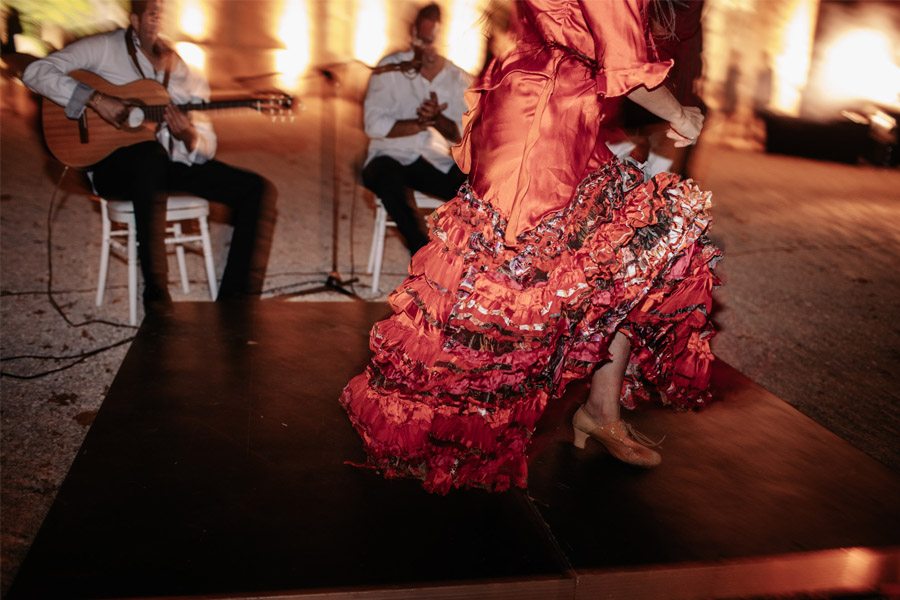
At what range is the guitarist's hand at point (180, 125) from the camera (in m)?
3.62

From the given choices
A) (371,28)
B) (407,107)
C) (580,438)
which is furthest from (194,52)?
(580,438)

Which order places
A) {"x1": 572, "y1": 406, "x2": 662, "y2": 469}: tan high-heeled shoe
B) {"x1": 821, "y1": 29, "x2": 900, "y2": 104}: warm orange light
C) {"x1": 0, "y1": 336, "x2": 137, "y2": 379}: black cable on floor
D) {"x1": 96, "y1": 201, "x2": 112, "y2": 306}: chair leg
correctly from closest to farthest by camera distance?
{"x1": 572, "y1": 406, "x2": 662, "y2": 469}: tan high-heeled shoe, {"x1": 0, "y1": 336, "x2": 137, "y2": 379}: black cable on floor, {"x1": 96, "y1": 201, "x2": 112, "y2": 306}: chair leg, {"x1": 821, "y1": 29, "x2": 900, "y2": 104}: warm orange light

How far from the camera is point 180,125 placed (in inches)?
143

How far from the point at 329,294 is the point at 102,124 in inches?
57.5

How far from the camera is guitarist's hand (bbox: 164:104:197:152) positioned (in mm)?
3621

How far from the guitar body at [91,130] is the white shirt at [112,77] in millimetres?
64

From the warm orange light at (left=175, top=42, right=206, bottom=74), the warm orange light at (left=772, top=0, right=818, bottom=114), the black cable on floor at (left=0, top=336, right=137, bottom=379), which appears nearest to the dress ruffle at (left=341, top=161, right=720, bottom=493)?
the black cable on floor at (left=0, top=336, right=137, bottom=379)

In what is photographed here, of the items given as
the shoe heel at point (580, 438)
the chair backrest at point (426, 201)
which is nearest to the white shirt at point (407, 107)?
the chair backrest at point (426, 201)

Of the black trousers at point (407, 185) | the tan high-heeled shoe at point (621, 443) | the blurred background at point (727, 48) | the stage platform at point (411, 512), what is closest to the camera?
the stage platform at point (411, 512)

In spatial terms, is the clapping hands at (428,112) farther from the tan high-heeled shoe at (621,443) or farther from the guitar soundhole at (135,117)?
the tan high-heeled shoe at (621,443)

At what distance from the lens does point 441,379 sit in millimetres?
2018

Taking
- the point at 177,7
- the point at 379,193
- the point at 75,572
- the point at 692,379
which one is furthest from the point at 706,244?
the point at 177,7

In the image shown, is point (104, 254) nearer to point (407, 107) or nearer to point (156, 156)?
point (156, 156)

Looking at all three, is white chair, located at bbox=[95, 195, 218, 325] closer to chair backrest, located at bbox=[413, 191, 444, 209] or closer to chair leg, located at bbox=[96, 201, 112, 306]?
chair leg, located at bbox=[96, 201, 112, 306]
